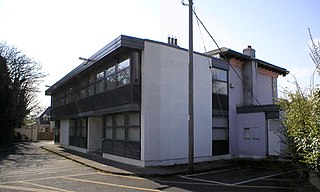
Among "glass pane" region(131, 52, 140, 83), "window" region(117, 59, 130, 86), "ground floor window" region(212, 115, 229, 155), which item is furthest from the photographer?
"ground floor window" region(212, 115, 229, 155)

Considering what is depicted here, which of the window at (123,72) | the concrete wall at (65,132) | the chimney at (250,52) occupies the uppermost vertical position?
the chimney at (250,52)

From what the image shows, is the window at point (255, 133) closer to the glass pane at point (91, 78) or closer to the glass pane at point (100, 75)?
the glass pane at point (100, 75)

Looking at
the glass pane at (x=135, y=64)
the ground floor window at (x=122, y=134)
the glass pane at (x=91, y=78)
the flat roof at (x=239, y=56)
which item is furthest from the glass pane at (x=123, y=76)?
the flat roof at (x=239, y=56)

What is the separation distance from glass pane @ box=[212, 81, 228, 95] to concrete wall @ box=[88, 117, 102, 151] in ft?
28.7

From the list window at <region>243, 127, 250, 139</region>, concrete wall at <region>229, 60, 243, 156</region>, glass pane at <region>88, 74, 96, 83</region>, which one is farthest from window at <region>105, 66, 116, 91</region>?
window at <region>243, 127, 250, 139</region>

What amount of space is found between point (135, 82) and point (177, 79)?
2335 mm

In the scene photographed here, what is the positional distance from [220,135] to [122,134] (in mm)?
5861

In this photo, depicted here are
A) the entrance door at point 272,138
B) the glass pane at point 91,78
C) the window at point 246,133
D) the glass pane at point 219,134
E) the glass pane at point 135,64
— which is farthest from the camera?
the glass pane at point 91,78

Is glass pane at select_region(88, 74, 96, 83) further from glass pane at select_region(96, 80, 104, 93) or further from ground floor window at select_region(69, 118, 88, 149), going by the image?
ground floor window at select_region(69, 118, 88, 149)

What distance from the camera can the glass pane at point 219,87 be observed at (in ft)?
56.5

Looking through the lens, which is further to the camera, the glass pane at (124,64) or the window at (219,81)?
the window at (219,81)

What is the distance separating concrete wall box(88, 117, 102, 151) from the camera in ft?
67.0

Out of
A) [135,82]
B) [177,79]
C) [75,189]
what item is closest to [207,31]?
[177,79]

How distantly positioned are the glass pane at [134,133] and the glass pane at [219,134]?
16.2 ft
